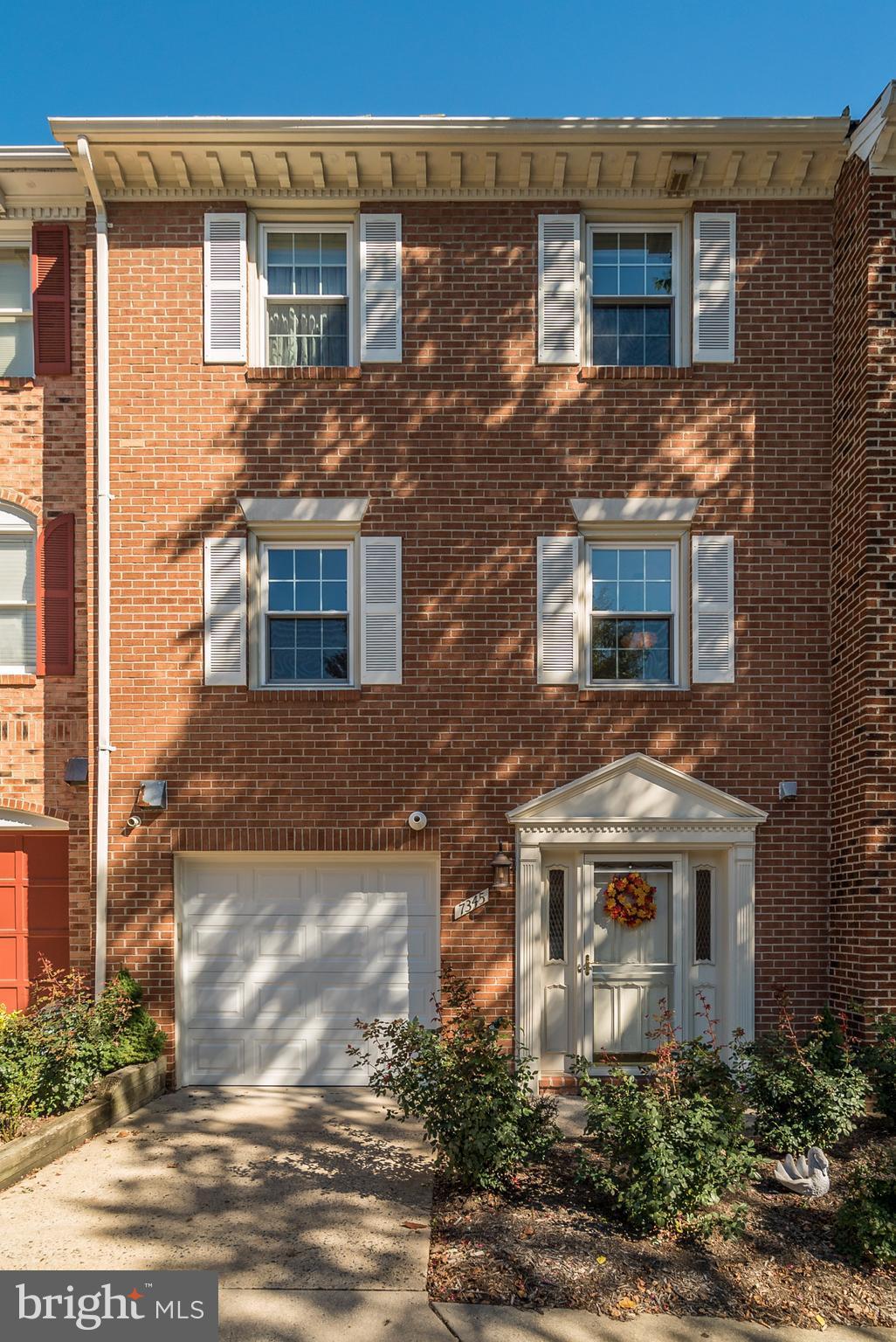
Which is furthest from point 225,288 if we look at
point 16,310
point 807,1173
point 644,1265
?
point 807,1173

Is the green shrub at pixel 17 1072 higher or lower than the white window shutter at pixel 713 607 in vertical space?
lower

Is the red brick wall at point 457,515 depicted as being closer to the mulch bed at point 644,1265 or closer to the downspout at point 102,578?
the downspout at point 102,578

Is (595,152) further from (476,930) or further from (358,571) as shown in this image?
(476,930)

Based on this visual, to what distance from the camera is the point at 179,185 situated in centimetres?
908

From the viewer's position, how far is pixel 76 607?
923cm

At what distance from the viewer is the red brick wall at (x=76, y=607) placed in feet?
29.9

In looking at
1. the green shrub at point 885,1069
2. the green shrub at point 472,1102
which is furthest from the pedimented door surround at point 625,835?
the green shrub at point 472,1102

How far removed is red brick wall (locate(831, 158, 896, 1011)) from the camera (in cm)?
820

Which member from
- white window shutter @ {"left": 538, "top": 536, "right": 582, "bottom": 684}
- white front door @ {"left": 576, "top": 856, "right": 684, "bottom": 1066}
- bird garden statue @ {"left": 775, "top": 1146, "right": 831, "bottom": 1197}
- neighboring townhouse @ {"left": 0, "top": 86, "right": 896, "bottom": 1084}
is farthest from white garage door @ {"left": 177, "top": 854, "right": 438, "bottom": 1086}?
bird garden statue @ {"left": 775, "top": 1146, "right": 831, "bottom": 1197}

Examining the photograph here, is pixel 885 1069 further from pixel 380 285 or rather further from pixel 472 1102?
pixel 380 285

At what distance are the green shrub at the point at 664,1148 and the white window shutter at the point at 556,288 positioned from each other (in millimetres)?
5990

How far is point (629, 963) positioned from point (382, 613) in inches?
148

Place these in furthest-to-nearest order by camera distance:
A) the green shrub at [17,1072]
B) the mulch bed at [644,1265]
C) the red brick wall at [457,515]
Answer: the red brick wall at [457,515]
the green shrub at [17,1072]
the mulch bed at [644,1265]

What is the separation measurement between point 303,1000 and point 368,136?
7.60 m
